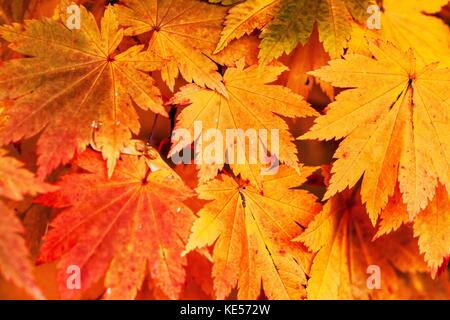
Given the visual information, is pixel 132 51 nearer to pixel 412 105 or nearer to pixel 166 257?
pixel 166 257

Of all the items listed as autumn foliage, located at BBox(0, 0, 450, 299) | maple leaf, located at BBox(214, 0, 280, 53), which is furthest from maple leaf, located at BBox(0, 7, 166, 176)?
maple leaf, located at BBox(214, 0, 280, 53)

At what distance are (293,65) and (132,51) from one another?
373mm

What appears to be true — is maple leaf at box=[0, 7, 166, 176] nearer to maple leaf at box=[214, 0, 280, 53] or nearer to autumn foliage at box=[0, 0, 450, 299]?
autumn foliage at box=[0, 0, 450, 299]

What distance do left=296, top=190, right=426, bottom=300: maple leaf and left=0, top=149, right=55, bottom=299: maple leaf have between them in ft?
1.69

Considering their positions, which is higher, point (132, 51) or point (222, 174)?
point (132, 51)

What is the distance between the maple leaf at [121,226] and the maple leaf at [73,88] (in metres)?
0.07

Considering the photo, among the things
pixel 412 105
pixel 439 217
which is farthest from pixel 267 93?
pixel 439 217

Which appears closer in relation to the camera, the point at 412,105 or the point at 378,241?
the point at 412,105

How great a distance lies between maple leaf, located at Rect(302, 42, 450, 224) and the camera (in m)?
0.89

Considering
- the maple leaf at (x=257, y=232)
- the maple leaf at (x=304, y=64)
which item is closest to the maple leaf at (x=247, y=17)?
the maple leaf at (x=304, y=64)

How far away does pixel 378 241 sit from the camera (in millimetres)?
1146

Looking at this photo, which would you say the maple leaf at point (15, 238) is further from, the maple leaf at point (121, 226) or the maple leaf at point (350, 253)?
the maple leaf at point (350, 253)
